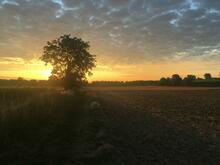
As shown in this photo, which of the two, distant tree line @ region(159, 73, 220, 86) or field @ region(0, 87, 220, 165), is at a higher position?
distant tree line @ region(159, 73, 220, 86)

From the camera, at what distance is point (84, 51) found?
65438mm

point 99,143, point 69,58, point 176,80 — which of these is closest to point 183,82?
point 176,80

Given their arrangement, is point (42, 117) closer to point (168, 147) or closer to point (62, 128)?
point (62, 128)

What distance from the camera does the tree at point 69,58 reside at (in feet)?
211

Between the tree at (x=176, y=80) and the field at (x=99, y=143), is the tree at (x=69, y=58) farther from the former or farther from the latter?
the tree at (x=176, y=80)

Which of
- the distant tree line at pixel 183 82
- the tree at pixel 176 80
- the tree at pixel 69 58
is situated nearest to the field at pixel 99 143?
the tree at pixel 69 58

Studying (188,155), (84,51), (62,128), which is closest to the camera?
(188,155)

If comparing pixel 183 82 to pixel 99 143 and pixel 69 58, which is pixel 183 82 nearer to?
pixel 69 58

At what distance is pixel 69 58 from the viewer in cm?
6456

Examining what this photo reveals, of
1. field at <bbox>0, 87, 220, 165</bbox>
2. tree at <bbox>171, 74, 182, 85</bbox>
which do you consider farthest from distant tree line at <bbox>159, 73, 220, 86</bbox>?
field at <bbox>0, 87, 220, 165</bbox>

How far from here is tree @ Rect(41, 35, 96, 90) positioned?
211 ft

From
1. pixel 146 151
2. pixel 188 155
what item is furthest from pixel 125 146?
pixel 188 155

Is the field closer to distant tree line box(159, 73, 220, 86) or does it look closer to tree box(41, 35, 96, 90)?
tree box(41, 35, 96, 90)

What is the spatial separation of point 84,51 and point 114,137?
52965 mm
